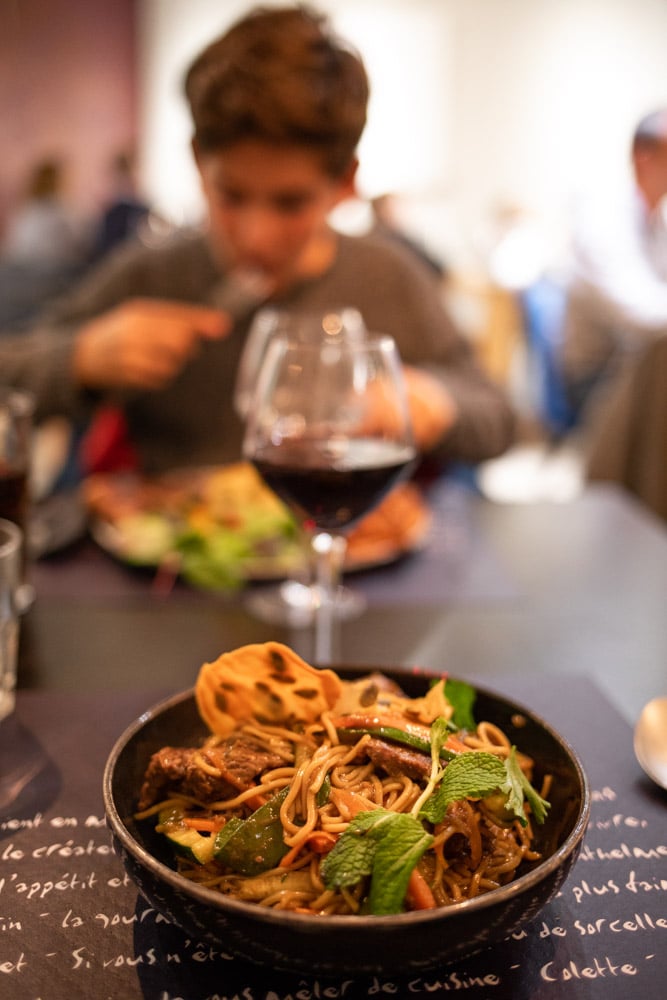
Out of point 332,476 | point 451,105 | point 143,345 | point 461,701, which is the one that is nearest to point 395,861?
point 461,701

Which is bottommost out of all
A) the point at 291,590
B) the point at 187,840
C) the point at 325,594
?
the point at 291,590

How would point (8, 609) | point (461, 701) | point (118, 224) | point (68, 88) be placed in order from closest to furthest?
1. point (461, 701)
2. point (8, 609)
3. point (118, 224)
4. point (68, 88)

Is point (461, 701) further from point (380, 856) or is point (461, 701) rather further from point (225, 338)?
point (225, 338)

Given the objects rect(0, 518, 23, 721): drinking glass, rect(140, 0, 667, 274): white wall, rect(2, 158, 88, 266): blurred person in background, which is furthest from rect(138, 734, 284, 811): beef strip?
rect(140, 0, 667, 274): white wall

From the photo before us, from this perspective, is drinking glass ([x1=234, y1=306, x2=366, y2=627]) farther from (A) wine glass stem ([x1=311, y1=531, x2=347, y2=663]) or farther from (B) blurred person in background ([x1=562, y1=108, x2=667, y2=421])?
(B) blurred person in background ([x1=562, y1=108, x2=667, y2=421])

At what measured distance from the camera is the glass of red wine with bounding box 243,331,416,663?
1001 mm

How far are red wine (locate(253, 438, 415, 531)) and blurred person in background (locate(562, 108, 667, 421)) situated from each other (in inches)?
22.2

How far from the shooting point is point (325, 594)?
1.12 meters

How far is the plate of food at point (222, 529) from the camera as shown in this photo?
52.9 inches

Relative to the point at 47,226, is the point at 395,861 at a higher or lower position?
higher

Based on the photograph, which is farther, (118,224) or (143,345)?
(118,224)

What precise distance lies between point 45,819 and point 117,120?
8679 millimetres

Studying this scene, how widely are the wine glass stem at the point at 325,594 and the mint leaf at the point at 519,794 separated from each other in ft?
1.47

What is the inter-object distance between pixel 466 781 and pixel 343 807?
0.30 ft
